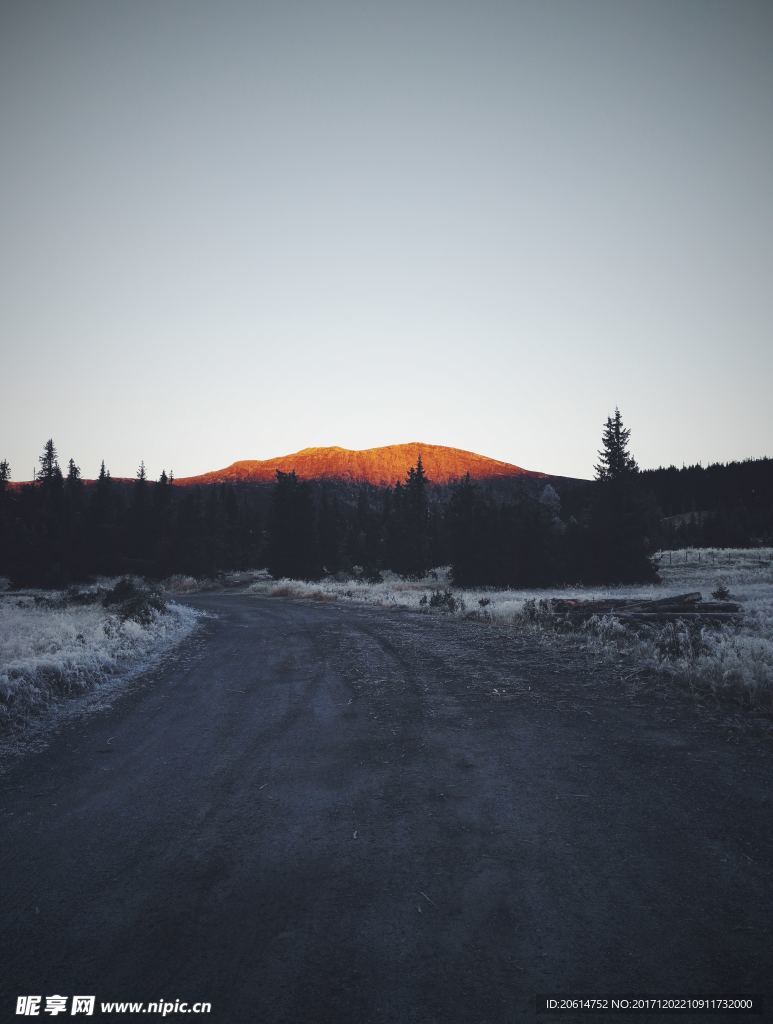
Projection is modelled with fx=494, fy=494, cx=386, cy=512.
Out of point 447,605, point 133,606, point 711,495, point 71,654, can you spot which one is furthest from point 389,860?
point 711,495

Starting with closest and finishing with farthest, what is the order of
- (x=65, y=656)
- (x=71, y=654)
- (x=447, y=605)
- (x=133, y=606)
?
(x=65, y=656) < (x=71, y=654) < (x=133, y=606) < (x=447, y=605)

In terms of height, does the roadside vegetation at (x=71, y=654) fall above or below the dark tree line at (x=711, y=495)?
below

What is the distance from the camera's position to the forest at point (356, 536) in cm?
3534

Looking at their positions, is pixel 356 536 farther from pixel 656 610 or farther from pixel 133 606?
pixel 656 610

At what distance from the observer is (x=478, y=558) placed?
3912 centimetres

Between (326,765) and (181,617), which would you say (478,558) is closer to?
(181,617)

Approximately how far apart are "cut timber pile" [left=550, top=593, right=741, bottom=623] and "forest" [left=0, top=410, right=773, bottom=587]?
2101 cm

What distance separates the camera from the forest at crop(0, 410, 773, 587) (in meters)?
35.3

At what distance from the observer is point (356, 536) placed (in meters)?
68.3

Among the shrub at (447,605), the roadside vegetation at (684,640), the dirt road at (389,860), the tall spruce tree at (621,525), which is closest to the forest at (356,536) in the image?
the tall spruce tree at (621,525)

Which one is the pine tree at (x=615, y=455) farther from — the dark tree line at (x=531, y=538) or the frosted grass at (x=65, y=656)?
the frosted grass at (x=65, y=656)

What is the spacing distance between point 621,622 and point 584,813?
9.12 metres

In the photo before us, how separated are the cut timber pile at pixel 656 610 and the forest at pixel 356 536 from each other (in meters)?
21.0

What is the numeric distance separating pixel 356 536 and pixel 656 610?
56.2 metres
